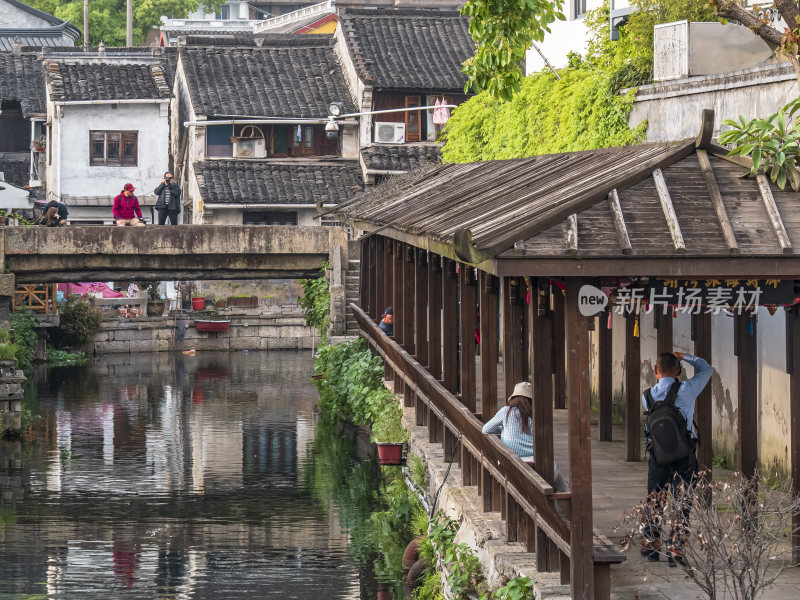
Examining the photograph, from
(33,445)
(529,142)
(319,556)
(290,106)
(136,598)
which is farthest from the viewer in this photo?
(290,106)

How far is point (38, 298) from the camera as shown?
39.9 m

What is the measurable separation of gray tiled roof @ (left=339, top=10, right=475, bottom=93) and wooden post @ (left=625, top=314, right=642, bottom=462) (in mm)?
28504

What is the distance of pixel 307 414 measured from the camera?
1224 inches

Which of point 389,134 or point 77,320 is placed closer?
point 77,320

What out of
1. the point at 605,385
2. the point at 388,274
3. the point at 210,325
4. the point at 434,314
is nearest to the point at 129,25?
the point at 210,325

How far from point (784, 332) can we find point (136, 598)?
8060 millimetres

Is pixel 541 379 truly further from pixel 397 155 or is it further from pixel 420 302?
pixel 397 155

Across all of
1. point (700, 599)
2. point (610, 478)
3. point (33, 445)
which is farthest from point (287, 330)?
point (700, 599)

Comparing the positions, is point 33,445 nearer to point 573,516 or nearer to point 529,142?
point 529,142

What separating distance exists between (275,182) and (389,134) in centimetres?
396

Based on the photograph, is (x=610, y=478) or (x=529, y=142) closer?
(x=610, y=478)

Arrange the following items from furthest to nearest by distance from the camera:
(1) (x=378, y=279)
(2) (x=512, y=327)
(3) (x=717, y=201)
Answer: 1. (1) (x=378, y=279)
2. (2) (x=512, y=327)
3. (3) (x=717, y=201)

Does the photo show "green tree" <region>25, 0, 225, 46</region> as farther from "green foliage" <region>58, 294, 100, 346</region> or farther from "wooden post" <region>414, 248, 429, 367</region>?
"wooden post" <region>414, 248, 429, 367</region>

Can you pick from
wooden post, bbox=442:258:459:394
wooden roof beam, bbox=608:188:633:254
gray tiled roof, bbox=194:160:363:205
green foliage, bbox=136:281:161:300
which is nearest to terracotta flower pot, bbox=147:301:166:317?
green foliage, bbox=136:281:161:300
